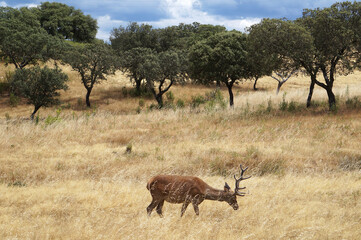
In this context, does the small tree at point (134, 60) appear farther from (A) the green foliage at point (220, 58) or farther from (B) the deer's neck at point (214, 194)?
(B) the deer's neck at point (214, 194)

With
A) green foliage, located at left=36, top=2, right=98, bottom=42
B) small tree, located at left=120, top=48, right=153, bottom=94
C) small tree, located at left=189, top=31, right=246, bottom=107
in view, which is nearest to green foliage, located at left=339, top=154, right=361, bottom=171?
small tree, located at left=189, top=31, right=246, bottom=107

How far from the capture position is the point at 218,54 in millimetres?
31766

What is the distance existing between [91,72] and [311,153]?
33619mm

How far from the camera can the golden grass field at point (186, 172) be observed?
6.48 m

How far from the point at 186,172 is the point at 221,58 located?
876 inches

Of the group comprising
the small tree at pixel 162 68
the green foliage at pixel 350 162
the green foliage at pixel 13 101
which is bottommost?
the green foliage at pixel 13 101

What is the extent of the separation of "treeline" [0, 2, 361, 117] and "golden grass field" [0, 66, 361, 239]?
4.06 meters

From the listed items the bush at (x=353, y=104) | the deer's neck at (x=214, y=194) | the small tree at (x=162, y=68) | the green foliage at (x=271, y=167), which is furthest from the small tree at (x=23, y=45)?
the deer's neck at (x=214, y=194)

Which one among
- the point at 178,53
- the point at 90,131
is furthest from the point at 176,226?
the point at 178,53

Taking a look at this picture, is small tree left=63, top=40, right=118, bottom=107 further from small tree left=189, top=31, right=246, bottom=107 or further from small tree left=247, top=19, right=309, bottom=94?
small tree left=247, top=19, right=309, bottom=94

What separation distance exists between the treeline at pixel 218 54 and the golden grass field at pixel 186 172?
406 centimetres

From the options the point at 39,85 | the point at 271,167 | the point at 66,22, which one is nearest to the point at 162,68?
the point at 39,85

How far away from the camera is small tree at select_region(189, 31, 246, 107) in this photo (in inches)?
1265

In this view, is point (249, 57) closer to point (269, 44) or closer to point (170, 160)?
point (269, 44)
